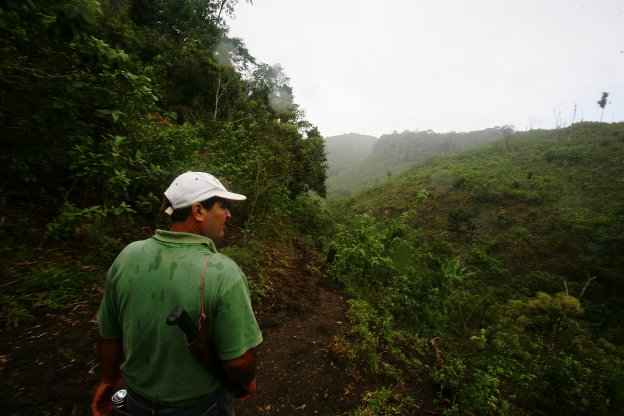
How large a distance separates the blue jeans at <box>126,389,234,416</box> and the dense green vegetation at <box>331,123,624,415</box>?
2705mm

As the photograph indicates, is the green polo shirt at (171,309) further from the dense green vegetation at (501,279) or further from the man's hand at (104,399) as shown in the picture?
the dense green vegetation at (501,279)

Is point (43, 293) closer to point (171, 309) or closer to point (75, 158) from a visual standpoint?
point (75, 158)

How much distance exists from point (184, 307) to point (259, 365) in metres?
3.06

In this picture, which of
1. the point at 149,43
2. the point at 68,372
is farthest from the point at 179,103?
the point at 68,372

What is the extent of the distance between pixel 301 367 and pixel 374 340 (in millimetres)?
1468

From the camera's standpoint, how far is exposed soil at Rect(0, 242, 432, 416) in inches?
99.2

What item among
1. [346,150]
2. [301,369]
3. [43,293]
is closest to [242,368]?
[301,369]

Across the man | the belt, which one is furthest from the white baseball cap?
the belt

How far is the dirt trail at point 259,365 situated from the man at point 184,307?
1.91 metres

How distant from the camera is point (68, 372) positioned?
2.74 meters

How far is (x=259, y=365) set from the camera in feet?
12.5

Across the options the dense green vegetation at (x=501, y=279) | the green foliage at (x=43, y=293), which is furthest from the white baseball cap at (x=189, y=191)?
the dense green vegetation at (x=501, y=279)

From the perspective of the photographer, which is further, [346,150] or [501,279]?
[346,150]

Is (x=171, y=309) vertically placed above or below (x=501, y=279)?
above
